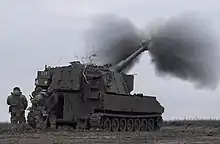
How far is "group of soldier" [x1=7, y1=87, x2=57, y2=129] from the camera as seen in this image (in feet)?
89.1

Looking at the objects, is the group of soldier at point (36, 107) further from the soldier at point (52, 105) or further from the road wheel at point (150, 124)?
the road wheel at point (150, 124)

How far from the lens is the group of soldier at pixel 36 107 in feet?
89.1

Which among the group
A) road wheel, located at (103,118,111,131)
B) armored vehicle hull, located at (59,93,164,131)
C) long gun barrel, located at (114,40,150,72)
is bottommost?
road wheel, located at (103,118,111,131)

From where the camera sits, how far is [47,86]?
96.3 ft

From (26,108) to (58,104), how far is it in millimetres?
1781

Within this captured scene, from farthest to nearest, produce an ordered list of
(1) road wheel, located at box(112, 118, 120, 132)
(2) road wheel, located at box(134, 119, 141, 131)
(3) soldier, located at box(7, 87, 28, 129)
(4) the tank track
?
(2) road wheel, located at box(134, 119, 141, 131)
(1) road wheel, located at box(112, 118, 120, 132)
(4) the tank track
(3) soldier, located at box(7, 87, 28, 129)

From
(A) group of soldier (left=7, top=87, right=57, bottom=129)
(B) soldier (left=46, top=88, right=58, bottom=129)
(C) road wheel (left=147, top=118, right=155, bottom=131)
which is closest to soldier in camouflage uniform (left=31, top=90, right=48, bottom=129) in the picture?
(A) group of soldier (left=7, top=87, right=57, bottom=129)

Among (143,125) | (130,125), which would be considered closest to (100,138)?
(130,125)

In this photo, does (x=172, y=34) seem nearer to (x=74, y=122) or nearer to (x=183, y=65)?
(x=183, y=65)

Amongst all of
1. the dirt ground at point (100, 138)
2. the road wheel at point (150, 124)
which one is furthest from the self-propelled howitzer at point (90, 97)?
the dirt ground at point (100, 138)

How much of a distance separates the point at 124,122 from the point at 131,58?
4826mm

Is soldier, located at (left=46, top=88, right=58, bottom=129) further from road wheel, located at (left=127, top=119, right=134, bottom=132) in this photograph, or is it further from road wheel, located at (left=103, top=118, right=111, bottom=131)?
road wheel, located at (left=127, top=119, right=134, bottom=132)

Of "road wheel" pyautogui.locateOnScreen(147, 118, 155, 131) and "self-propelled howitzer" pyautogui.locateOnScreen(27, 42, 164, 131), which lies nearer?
"self-propelled howitzer" pyautogui.locateOnScreen(27, 42, 164, 131)

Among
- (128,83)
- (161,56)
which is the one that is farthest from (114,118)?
(161,56)
